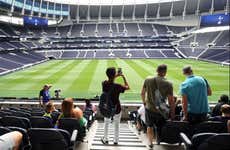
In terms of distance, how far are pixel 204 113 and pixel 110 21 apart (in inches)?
3723

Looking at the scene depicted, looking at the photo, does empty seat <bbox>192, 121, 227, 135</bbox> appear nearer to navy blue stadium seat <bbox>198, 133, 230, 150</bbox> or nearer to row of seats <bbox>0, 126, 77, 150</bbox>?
navy blue stadium seat <bbox>198, 133, 230, 150</bbox>

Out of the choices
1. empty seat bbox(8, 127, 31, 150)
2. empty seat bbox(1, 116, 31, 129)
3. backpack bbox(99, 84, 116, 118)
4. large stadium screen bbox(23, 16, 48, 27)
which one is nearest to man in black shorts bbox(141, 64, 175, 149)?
backpack bbox(99, 84, 116, 118)

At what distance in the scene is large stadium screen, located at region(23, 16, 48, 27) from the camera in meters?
81.4

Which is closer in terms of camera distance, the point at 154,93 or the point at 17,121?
the point at 17,121

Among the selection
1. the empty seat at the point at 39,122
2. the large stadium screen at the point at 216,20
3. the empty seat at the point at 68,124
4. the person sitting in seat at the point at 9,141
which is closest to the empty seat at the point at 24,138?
the person sitting in seat at the point at 9,141

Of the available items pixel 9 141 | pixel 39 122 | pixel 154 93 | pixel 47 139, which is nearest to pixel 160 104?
pixel 154 93

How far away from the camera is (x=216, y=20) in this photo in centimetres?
7125

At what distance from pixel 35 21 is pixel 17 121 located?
270 ft

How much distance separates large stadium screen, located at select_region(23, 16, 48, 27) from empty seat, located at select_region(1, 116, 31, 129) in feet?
258

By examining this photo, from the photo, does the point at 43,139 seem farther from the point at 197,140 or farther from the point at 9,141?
the point at 197,140

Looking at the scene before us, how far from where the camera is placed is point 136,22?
9838cm

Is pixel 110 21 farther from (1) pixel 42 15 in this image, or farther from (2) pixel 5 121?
(2) pixel 5 121

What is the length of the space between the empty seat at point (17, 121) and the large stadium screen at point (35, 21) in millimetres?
78605

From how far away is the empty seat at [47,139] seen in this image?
193 inches
